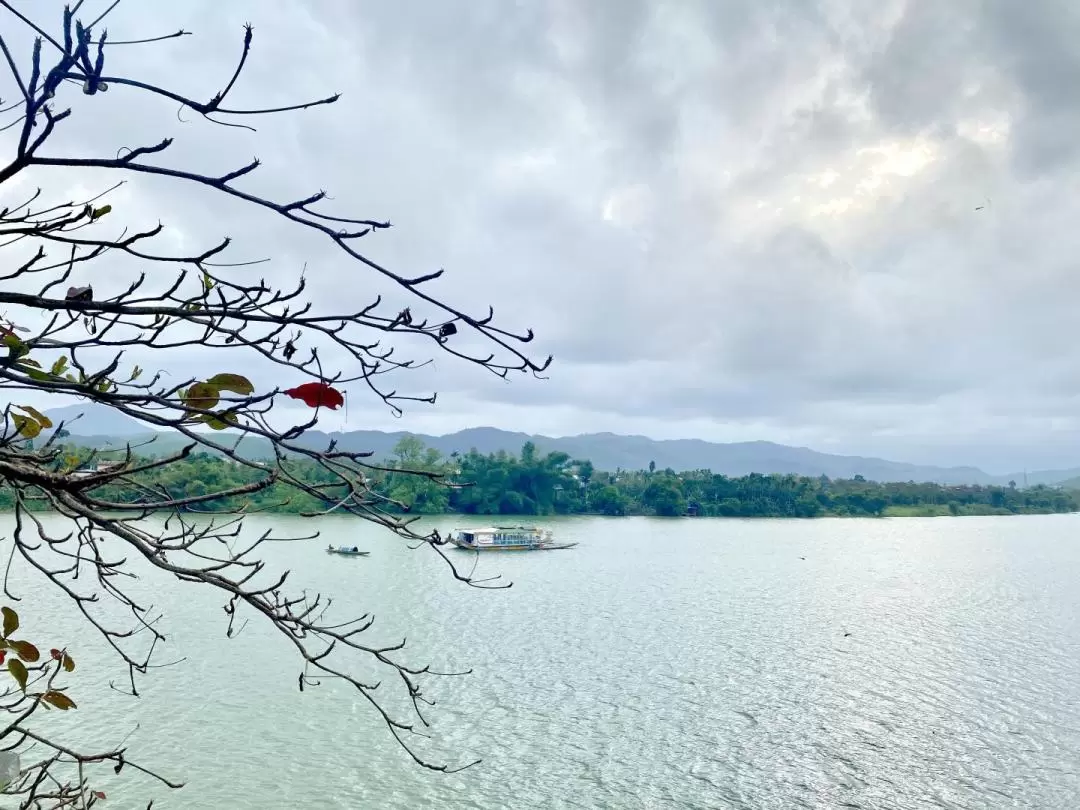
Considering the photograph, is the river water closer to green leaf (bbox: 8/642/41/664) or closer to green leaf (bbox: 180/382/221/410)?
green leaf (bbox: 8/642/41/664)

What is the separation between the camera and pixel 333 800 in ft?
30.3

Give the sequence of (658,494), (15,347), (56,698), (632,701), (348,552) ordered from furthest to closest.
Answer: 1. (658,494)
2. (348,552)
3. (632,701)
4. (56,698)
5. (15,347)

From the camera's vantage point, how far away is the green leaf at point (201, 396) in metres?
1.14

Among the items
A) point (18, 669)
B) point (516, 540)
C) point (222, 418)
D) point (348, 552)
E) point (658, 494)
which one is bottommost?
point (348, 552)

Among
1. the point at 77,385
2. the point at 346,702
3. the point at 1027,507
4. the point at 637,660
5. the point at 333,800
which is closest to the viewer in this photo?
the point at 77,385

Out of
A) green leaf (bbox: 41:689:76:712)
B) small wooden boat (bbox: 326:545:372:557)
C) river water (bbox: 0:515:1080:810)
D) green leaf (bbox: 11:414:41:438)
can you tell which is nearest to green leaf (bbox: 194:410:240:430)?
green leaf (bbox: 11:414:41:438)

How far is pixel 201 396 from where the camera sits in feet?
3.77

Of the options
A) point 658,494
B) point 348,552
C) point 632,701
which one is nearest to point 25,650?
point 632,701

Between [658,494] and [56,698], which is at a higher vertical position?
[658,494]

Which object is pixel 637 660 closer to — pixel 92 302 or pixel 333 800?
pixel 333 800

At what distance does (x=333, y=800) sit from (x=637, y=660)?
25.0ft

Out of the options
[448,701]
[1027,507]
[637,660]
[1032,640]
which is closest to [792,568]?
[1032,640]

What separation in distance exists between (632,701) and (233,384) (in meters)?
12.9

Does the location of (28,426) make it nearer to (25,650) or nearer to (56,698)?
(25,650)
